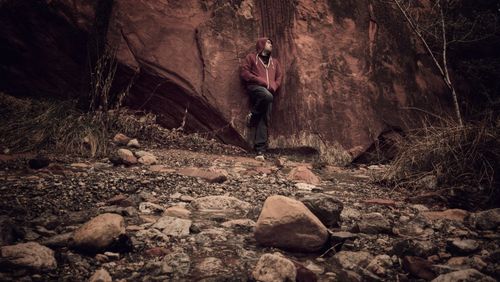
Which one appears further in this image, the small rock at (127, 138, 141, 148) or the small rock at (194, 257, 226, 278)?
the small rock at (127, 138, 141, 148)

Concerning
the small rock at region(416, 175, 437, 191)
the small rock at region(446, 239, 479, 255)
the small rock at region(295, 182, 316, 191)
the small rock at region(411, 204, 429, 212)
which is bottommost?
the small rock at region(446, 239, 479, 255)

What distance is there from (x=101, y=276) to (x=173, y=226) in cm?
55

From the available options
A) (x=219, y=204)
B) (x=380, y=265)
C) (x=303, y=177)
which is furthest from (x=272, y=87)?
(x=380, y=265)

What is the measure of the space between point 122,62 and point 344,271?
12.4 ft

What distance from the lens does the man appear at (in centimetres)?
471

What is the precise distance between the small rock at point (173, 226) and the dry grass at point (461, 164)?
2.00 meters

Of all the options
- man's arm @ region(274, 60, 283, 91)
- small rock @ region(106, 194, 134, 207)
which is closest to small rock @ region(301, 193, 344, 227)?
small rock @ region(106, 194, 134, 207)

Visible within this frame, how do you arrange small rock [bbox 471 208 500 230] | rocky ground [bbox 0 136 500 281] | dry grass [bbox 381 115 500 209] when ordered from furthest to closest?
dry grass [bbox 381 115 500 209]
small rock [bbox 471 208 500 230]
rocky ground [bbox 0 136 500 281]

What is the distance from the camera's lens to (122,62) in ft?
14.2

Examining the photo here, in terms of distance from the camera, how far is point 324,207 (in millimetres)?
1912

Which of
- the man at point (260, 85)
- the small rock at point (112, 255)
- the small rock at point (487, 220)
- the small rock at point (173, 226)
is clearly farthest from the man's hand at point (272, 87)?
the small rock at point (112, 255)

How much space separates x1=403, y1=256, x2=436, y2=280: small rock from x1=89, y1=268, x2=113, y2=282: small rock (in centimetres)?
116

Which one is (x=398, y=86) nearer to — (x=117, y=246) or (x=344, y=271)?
(x=344, y=271)

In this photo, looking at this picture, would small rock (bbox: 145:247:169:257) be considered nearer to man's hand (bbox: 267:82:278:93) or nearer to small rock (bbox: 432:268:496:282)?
small rock (bbox: 432:268:496:282)
